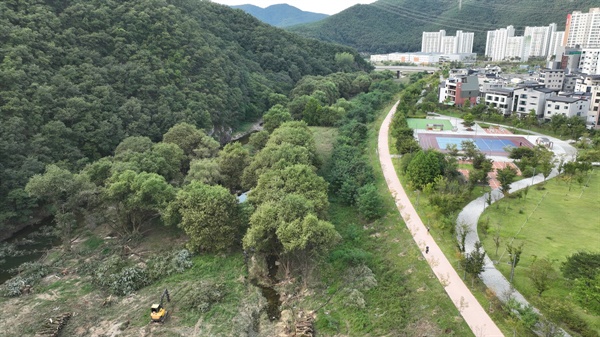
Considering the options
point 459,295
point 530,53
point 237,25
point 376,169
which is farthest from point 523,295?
point 530,53

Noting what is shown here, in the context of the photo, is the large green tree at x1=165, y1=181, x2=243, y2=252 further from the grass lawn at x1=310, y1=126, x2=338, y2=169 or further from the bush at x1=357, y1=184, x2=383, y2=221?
the grass lawn at x1=310, y1=126, x2=338, y2=169

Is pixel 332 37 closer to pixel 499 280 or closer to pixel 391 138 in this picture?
pixel 391 138

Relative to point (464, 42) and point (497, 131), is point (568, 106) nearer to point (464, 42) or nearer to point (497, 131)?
point (497, 131)

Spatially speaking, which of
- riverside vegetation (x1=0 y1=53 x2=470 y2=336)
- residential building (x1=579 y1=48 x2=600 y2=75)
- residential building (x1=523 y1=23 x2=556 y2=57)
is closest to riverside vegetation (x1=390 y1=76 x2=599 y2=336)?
riverside vegetation (x1=0 y1=53 x2=470 y2=336)

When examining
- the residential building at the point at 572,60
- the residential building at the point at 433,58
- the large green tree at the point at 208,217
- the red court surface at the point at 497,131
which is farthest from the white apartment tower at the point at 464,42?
the large green tree at the point at 208,217

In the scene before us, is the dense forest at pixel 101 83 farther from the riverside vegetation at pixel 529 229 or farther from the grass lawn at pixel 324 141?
the riverside vegetation at pixel 529 229

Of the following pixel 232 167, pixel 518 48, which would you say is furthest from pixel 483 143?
pixel 518 48
